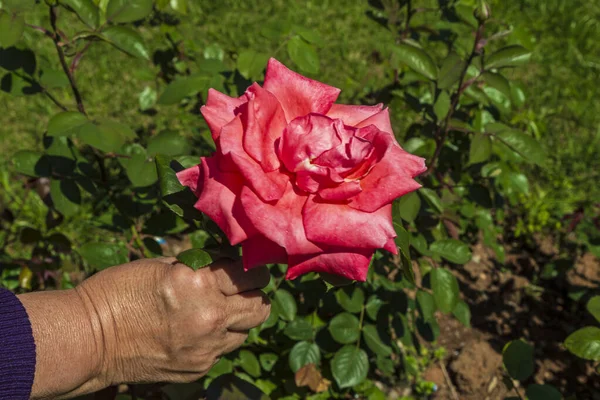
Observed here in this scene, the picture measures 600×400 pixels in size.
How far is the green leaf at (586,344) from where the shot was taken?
1.66m

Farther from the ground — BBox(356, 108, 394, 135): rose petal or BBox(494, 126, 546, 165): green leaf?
BBox(356, 108, 394, 135): rose petal

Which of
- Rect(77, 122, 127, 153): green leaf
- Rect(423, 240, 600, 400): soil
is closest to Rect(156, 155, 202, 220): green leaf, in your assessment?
Rect(77, 122, 127, 153): green leaf

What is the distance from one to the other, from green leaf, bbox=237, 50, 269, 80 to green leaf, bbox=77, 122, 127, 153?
431 mm

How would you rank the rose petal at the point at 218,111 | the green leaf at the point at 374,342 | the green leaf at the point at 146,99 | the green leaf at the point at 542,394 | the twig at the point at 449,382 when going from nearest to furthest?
the rose petal at the point at 218,111 < the green leaf at the point at 542,394 < the green leaf at the point at 374,342 < the green leaf at the point at 146,99 < the twig at the point at 449,382

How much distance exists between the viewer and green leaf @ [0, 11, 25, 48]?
1.51 meters

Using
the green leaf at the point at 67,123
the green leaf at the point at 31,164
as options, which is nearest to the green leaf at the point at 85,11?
the green leaf at the point at 67,123

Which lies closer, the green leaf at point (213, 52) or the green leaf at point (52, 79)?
the green leaf at point (52, 79)

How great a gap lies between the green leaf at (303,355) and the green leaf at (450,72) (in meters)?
1.06

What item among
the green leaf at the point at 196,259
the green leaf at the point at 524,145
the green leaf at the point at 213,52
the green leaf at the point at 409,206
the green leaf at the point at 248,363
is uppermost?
the green leaf at the point at 213,52

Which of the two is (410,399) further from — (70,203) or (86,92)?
(86,92)

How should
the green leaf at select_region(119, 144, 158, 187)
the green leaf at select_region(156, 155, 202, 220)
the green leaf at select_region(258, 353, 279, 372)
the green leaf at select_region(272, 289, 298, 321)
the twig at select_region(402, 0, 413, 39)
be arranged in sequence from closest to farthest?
the green leaf at select_region(156, 155, 202, 220), the green leaf at select_region(119, 144, 158, 187), the green leaf at select_region(272, 289, 298, 321), the twig at select_region(402, 0, 413, 39), the green leaf at select_region(258, 353, 279, 372)

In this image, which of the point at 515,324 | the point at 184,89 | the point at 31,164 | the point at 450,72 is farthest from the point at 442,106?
the point at 515,324

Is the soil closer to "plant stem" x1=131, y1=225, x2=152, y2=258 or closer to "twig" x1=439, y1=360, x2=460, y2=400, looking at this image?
"twig" x1=439, y1=360, x2=460, y2=400

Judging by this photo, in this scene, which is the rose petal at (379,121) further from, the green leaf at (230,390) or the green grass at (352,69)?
the green grass at (352,69)
